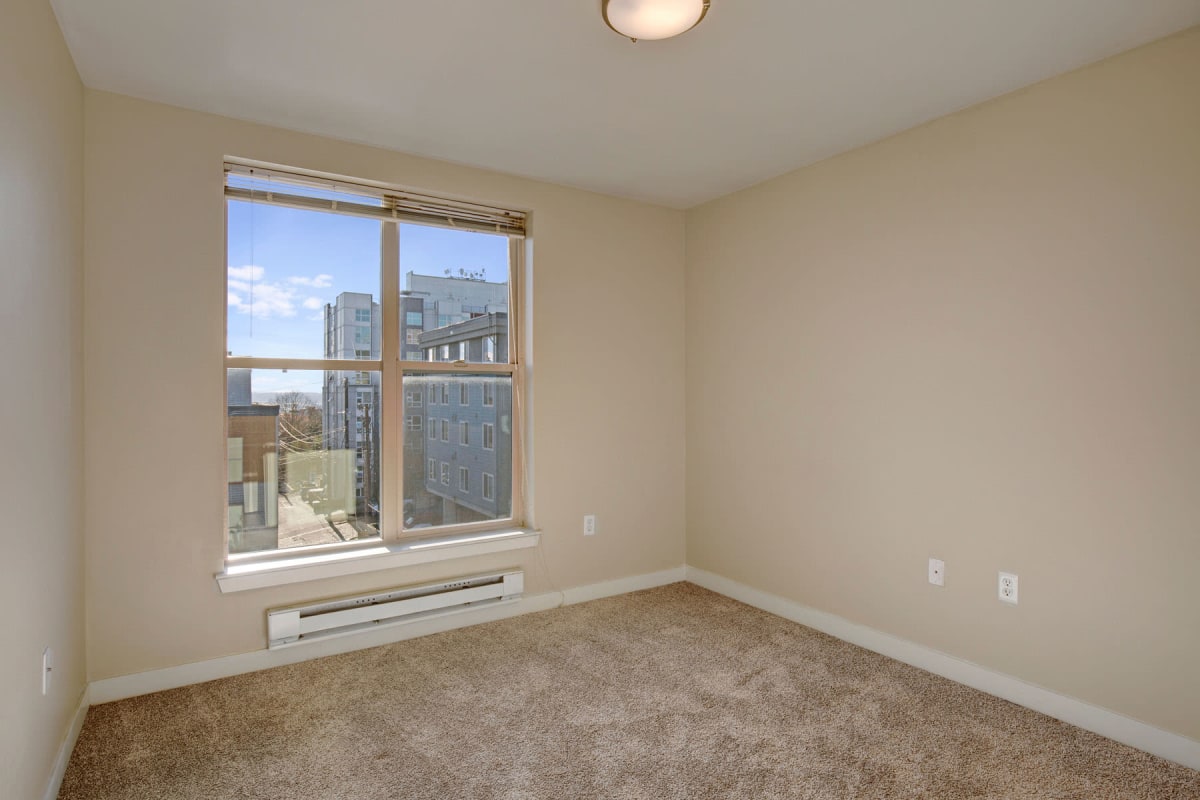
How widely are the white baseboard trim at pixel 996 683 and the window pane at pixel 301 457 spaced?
2295mm

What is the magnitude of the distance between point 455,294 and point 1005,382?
8.86 ft

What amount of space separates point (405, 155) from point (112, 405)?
175cm

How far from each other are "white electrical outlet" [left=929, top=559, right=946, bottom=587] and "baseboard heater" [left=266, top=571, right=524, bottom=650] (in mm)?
2068

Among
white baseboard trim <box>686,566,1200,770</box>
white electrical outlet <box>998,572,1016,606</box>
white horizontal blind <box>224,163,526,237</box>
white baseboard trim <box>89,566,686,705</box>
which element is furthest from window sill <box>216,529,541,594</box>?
white electrical outlet <box>998,572,1016,606</box>

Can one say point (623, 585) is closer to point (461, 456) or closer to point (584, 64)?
point (461, 456)

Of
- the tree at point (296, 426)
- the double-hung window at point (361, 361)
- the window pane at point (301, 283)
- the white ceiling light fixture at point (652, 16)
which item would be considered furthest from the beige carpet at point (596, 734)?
the white ceiling light fixture at point (652, 16)

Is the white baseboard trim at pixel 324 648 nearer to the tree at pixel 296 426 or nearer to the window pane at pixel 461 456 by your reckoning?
the window pane at pixel 461 456

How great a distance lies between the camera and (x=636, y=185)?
12.2 feet

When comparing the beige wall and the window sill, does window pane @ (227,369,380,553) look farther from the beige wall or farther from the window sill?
the beige wall

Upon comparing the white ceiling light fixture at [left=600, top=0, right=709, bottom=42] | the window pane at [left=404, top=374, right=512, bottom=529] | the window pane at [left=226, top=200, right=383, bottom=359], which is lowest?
the window pane at [left=404, top=374, right=512, bottom=529]

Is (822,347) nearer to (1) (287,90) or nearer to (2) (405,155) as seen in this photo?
(2) (405,155)

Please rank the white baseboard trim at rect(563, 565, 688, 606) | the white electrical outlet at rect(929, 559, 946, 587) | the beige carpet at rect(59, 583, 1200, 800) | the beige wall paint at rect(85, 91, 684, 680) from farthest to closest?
the white baseboard trim at rect(563, 565, 688, 606) → the white electrical outlet at rect(929, 559, 946, 587) → the beige wall paint at rect(85, 91, 684, 680) → the beige carpet at rect(59, 583, 1200, 800)

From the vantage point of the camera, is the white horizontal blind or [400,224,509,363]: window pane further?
[400,224,509,363]: window pane

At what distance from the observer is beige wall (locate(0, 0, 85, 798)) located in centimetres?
157
